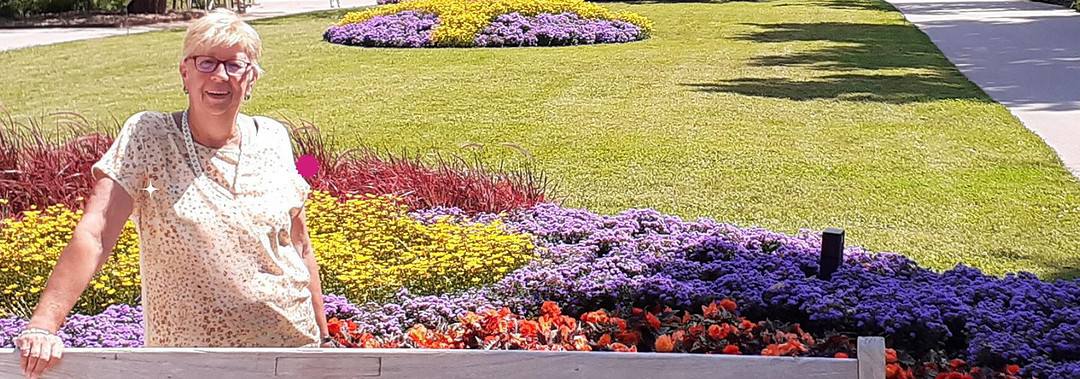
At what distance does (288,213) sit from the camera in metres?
3.17

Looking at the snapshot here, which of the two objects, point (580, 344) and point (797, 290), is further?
point (797, 290)

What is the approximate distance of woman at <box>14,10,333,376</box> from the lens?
290 cm

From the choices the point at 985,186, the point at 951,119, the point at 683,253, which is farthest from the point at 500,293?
the point at 951,119

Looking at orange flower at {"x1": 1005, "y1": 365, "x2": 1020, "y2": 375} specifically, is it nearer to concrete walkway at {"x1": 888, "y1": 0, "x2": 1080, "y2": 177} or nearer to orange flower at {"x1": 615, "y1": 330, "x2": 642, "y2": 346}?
orange flower at {"x1": 615, "y1": 330, "x2": 642, "y2": 346}

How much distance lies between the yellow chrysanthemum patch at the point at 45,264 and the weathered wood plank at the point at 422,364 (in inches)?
108

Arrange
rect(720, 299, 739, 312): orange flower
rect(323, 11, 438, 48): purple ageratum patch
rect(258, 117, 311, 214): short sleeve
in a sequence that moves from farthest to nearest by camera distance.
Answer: rect(323, 11, 438, 48): purple ageratum patch
rect(720, 299, 739, 312): orange flower
rect(258, 117, 311, 214): short sleeve

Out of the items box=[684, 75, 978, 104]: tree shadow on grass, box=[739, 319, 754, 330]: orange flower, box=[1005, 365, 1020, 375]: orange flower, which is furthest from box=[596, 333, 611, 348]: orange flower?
box=[684, 75, 978, 104]: tree shadow on grass

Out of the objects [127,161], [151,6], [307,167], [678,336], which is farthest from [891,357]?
[151,6]

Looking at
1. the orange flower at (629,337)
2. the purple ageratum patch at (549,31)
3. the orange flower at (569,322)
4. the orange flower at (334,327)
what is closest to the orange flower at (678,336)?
the orange flower at (629,337)

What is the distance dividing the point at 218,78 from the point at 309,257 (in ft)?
2.08

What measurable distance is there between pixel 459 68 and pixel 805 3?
643 inches

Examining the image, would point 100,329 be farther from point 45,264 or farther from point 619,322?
point 619,322

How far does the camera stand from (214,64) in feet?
9.55

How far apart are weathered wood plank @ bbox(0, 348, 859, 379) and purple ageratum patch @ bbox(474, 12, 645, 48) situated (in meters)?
17.1
